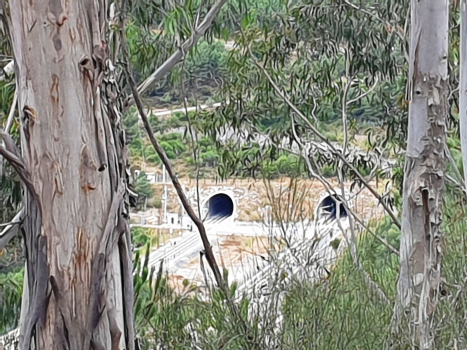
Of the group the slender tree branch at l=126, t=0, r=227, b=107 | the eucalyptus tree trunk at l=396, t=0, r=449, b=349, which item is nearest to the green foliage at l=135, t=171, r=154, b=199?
the slender tree branch at l=126, t=0, r=227, b=107

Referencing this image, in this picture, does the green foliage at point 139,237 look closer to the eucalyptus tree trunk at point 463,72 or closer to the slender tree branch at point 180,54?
the slender tree branch at point 180,54

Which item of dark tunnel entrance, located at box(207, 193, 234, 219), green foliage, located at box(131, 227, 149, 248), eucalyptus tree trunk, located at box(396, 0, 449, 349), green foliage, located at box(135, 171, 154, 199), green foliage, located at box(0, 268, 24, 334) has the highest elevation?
eucalyptus tree trunk, located at box(396, 0, 449, 349)

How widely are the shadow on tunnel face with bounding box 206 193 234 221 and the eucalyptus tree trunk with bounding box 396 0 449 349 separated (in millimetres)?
956

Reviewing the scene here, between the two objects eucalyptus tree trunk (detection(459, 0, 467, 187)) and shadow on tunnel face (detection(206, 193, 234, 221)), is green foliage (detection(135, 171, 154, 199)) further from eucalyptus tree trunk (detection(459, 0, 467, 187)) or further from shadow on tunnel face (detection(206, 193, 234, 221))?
eucalyptus tree trunk (detection(459, 0, 467, 187))

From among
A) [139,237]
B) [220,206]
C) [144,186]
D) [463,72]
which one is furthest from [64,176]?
[220,206]

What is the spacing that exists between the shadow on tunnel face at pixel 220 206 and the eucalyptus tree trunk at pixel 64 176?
5.66 ft

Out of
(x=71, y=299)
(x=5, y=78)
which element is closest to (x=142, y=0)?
(x=5, y=78)

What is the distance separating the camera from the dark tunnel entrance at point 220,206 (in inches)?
125

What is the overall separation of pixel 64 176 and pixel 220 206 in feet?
6.66

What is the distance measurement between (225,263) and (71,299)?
0.92 metres

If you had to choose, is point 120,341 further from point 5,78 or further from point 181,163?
point 181,163

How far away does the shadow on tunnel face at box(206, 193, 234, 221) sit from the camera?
3161 millimetres

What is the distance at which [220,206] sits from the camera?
3.35 m

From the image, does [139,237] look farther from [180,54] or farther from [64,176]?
[64,176]
